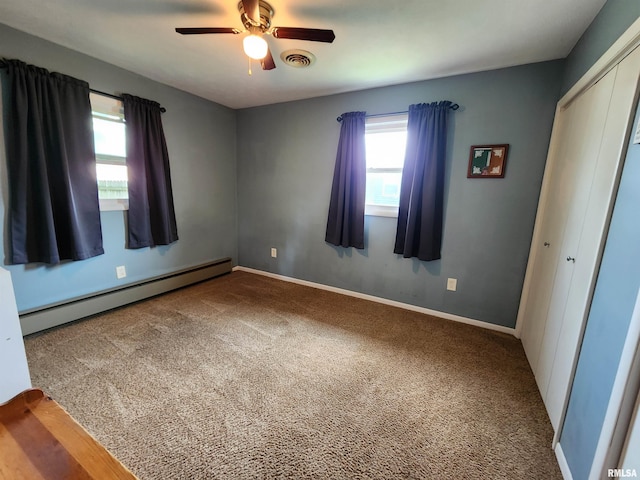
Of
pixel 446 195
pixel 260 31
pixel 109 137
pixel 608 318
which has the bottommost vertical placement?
pixel 608 318

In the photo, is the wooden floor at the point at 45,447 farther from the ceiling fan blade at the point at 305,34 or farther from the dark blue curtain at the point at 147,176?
A: the dark blue curtain at the point at 147,176

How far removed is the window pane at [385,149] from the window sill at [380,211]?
440 mm

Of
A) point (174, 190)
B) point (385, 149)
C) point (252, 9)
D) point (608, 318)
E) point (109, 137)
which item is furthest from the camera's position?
point (174, 190)

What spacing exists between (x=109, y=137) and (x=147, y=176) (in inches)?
17.7

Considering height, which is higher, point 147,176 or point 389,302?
point 147,176

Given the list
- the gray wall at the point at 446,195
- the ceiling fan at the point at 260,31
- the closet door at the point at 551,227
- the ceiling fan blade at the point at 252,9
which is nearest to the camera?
the ceiling fan blade at the point at 252,9

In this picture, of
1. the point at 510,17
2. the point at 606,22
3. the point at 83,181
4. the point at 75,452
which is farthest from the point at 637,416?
the point at 83,181

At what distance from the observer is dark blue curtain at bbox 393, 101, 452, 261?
2.45m

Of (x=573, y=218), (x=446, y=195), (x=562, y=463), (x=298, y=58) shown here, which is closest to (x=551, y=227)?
(x=573, y=218)

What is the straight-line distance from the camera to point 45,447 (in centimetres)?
67

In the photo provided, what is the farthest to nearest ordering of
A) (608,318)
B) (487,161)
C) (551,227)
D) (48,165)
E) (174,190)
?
(174,190) < (487,161) < (48,165) < (551,227) < (608,318)

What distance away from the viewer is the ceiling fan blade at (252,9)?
135cm

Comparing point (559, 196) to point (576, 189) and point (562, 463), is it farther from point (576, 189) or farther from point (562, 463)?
point (562, 463)

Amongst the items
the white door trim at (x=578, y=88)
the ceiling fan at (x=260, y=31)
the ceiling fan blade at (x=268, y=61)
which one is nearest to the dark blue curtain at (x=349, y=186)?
the ceiling fan blade at (x=268, y=61)
